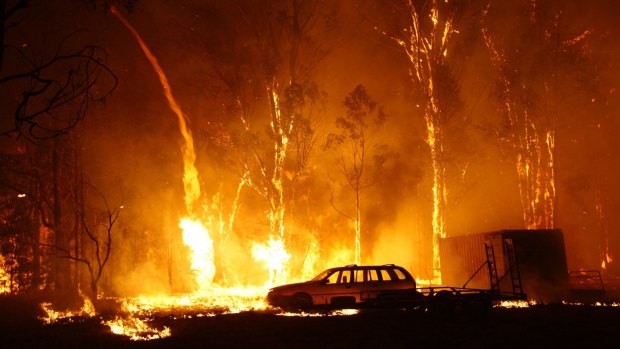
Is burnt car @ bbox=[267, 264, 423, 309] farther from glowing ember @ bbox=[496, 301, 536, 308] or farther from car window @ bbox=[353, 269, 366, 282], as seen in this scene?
glowing ember @ bbox=[496, 301, 536, 308]

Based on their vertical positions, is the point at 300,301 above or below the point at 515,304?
above

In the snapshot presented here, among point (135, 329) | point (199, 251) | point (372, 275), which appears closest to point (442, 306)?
point (372, 275)

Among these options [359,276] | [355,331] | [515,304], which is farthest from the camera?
[515,304]

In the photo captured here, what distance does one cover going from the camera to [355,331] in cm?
1280

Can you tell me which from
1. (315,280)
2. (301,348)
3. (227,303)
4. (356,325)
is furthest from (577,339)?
(227,303)

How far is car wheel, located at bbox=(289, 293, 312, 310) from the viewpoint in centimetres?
1694

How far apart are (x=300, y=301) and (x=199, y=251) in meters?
14.9

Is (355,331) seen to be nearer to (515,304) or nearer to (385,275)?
(385,275)

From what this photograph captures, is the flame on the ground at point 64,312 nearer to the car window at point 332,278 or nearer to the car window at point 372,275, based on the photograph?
the car window at point 332,278

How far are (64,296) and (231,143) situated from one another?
15763 millimetres

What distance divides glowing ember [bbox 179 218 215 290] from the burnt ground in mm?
13814

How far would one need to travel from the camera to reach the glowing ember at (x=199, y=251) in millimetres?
30328

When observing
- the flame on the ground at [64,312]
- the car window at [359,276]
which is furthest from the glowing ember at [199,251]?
the car window at [359,276]

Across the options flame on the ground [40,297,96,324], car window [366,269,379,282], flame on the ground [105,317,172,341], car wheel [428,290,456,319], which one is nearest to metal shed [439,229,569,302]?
car window [366,269,379,282]
